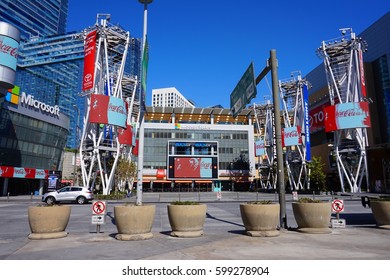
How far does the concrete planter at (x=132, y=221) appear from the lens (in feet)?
32.1

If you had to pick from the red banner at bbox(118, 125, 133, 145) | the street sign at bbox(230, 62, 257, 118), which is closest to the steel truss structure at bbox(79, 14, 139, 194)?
the red banner at bbox(118, 125, 133, 145)

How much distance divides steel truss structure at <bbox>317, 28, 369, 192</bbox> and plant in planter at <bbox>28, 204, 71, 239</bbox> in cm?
4830

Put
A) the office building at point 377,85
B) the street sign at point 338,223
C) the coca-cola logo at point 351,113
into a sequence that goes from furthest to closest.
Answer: the office building at point 377,85
the coca-cola logo at point 351,113
the street sign at point 338,223

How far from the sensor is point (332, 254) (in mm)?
7383

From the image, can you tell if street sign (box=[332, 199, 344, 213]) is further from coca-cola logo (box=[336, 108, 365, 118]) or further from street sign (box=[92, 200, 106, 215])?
coca-cola logo (box=[336, 108, 365, 118])

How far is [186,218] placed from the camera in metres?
10.3

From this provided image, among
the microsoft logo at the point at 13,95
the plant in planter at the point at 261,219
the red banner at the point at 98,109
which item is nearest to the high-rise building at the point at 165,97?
the microsoft logo at the point at 13,95

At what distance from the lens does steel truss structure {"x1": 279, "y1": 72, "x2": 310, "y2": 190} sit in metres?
60.6

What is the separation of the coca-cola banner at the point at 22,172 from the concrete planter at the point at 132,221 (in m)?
45.1

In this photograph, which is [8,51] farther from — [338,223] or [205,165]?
[205,165]

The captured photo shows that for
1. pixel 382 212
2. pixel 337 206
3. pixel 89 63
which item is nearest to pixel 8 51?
pixel 89 63

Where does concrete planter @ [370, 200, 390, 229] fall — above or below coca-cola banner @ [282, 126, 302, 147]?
below

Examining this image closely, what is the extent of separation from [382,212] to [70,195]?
26603 mm

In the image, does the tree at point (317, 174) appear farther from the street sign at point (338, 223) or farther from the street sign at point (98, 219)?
the street sign at point (98, 219)
